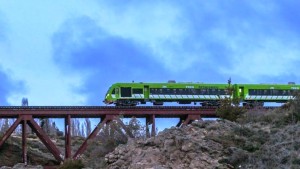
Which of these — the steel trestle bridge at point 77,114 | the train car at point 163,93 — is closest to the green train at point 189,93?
the train car at point 163,93

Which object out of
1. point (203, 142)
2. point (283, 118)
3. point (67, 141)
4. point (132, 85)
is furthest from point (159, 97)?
point (203, 142)

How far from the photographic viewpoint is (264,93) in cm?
6600

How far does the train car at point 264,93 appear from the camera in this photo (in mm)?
65250

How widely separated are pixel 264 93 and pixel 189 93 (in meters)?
8.90

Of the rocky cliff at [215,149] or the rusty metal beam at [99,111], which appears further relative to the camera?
the rusty metal beam at [99,111]

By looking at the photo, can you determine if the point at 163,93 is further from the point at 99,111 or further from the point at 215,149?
the point at 215,149

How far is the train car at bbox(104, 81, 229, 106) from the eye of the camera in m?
60.8

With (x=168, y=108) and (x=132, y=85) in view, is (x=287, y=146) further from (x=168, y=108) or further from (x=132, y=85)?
(x=132, y=85)

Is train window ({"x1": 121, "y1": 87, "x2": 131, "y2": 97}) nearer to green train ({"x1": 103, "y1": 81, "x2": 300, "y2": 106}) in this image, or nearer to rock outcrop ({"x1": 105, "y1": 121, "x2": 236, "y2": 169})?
green train ({"x1": 103, "y1": 81, "x2": 300, "y2": 106})

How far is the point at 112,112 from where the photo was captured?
5388cm

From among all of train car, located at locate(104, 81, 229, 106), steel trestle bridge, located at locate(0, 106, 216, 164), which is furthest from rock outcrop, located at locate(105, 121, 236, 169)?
train car, located at locate(104, 81, 229, 106)

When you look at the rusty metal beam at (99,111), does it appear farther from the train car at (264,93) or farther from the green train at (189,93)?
the train car at (264,93)

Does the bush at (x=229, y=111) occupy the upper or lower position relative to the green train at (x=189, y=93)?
lower

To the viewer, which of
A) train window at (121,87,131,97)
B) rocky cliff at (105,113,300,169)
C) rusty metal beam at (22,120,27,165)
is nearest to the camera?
rocky cliff at (105,113,300,169)
